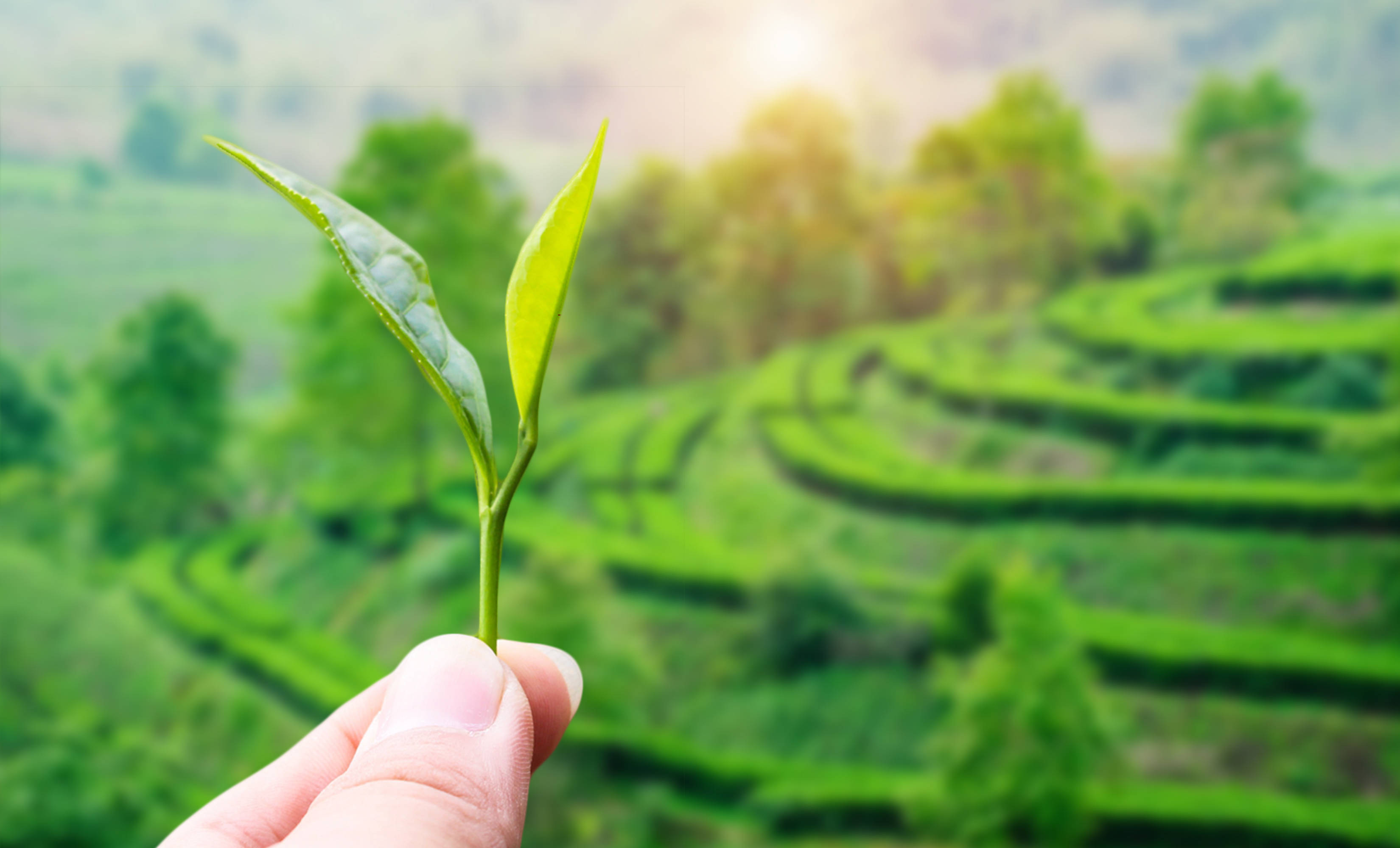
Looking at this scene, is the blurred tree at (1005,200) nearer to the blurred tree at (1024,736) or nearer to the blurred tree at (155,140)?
the blurred tree at (1024,736)

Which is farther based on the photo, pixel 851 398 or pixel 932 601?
pixel 851 398

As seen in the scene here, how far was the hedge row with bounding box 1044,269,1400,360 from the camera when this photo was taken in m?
5.19

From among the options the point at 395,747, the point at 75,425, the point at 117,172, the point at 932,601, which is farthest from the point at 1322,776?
the point at 117,172

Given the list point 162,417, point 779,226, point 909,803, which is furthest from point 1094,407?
point 162,417

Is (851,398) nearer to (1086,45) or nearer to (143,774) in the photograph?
(1086,45)

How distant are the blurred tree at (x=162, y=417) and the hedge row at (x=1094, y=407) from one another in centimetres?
353

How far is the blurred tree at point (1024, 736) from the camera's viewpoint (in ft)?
11.1

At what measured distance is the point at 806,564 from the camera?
4574 mm

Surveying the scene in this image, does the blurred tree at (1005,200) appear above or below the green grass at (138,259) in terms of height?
above

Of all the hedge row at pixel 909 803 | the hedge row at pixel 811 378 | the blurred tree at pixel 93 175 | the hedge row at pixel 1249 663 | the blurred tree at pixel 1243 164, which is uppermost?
the blurred tree at pixel 1243 164

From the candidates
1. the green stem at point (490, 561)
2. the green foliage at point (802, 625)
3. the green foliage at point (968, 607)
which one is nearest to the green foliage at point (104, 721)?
the green foliage at point (802, 625)

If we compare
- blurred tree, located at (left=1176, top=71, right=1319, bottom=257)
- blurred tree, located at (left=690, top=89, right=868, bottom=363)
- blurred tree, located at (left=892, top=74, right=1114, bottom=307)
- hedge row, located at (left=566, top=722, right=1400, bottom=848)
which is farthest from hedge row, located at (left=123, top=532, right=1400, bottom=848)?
blurred tree, located at (left=1176, top=71, right=1319, bottom=257)

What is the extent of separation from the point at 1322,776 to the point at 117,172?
6277 millimetres

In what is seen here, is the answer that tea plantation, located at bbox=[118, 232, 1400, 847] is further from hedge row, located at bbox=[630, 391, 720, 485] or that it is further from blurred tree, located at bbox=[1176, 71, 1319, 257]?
blurred tree, located at bbox=[1176, 71, 1319, 257]
